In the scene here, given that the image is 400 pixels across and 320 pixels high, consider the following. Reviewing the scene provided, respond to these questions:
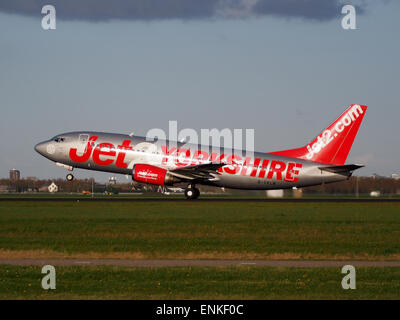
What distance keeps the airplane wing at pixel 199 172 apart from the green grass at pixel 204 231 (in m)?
5.74

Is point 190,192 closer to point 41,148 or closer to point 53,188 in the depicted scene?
point 41,148

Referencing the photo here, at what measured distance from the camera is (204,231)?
3406 centimetres

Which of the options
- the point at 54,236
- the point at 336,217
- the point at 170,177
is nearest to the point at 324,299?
the point at 54,236

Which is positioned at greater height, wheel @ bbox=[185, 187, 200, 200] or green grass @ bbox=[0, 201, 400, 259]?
wheel @ bbox=[185, 187, 200, 200]

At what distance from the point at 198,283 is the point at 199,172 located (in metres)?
38.2

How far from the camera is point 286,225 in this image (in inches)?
1476

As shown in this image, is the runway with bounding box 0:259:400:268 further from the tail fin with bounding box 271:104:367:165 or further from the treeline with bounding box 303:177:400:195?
the treeline with bounding box 303:177:400:195

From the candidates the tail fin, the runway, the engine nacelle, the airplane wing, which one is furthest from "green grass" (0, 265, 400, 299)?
the tail fin

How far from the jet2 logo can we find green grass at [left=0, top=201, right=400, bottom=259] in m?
10.7

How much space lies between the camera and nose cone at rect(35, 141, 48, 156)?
195 ft

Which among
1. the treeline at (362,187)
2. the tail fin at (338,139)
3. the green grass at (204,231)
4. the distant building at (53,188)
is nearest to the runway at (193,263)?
the green grass at (204,231)
